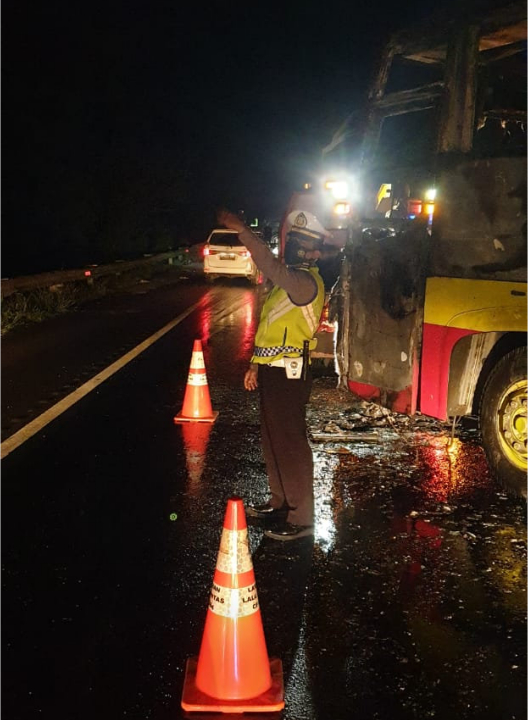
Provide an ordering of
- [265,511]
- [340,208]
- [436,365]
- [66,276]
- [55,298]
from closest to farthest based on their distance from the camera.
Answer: [265,511] → [436,365] → [340,208] → [55,298] → [66,276]

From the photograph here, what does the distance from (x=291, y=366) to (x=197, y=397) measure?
9.67 feet

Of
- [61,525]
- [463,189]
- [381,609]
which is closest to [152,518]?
[61,525]

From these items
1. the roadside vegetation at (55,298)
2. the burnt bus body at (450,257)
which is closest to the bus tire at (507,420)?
the burnt bus body at (450,257)

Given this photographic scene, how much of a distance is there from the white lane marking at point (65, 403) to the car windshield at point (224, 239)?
37.9ft

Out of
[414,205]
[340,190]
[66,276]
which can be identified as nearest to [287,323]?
[414,205]

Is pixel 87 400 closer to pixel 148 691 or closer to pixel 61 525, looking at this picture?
pixel 61 525

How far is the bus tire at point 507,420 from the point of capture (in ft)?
17.3

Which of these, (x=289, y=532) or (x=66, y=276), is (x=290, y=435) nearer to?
(x=289, y=532)

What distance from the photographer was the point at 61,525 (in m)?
5.10

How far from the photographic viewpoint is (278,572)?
4.42 meters

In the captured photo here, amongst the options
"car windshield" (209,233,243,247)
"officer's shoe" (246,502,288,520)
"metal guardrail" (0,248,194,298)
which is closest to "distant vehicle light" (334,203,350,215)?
"officer's shoe" (246,502,288,520)

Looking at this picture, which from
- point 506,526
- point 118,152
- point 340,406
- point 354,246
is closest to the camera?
point 506,526

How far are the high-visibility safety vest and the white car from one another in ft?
61.1

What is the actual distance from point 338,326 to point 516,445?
1.70 m
